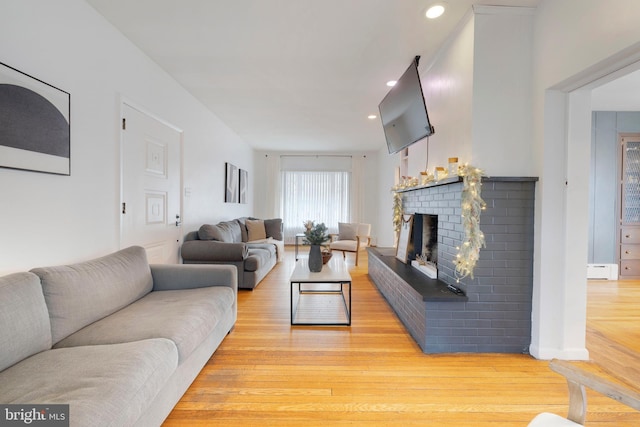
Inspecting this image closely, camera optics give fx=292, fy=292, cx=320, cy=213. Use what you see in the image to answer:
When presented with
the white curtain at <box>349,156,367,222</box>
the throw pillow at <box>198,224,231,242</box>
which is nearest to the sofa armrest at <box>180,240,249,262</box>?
the throw pillow at <box>198,224,231,242</box>

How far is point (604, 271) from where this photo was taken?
4.38 meters

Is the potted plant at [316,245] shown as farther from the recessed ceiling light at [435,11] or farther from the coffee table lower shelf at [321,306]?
the recessed ceiling light at [435,11]

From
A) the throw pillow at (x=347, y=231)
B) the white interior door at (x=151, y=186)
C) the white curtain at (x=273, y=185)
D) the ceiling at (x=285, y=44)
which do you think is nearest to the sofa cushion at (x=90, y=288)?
the white interior door at (x=151, y=186)

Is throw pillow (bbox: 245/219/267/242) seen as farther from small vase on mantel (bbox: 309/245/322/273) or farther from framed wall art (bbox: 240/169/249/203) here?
small vase on mantel (bbox: 309/245/322/273)

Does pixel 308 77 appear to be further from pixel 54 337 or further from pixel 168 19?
pixel 54 337

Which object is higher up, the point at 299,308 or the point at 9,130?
the point at 9,130

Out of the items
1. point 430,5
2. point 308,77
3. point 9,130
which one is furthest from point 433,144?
point 9,130

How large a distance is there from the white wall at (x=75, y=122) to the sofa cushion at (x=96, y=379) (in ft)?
2.60

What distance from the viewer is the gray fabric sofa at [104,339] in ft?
3.52

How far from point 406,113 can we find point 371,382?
7.96ft

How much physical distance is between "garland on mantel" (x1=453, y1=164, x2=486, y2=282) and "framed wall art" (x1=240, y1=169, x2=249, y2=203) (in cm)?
510

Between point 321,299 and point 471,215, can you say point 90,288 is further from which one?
point 471,215

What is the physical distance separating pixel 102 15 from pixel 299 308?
10.2ft

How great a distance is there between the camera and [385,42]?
2.58 metres
